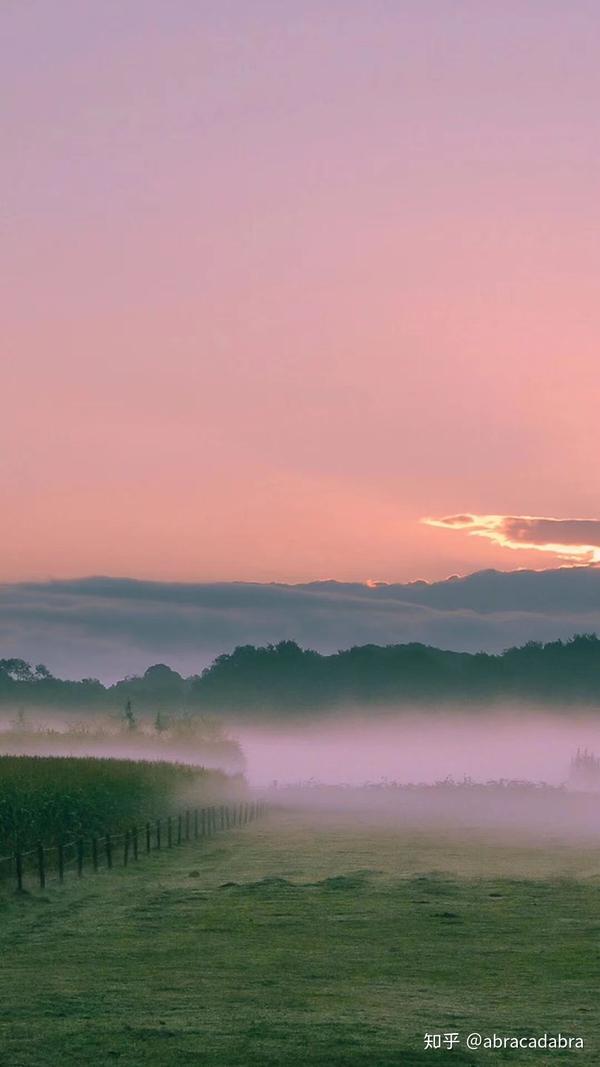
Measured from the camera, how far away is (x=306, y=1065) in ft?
56.7

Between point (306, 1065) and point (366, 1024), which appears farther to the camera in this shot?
point (366, 1024)

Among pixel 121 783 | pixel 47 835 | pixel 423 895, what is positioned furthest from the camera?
pixel 121 783

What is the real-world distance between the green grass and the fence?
68cm

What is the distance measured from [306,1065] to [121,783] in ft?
163

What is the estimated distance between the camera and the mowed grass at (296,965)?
18.4 meters

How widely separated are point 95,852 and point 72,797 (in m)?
10.3

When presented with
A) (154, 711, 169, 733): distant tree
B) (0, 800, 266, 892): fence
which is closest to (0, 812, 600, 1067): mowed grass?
→ (0, 800, 266, 892): fence

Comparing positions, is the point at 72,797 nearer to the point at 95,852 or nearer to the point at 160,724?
the point at 95,852

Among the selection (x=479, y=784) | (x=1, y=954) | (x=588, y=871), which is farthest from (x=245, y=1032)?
(x=479, y=784)

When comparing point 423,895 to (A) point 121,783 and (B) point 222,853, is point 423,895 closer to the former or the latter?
(B) point 222,853

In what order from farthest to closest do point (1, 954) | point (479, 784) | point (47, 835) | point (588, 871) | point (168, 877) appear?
point (479, 784) < point (47, 835) < point (588, 871) < point (168, 877) < point (1, 954)

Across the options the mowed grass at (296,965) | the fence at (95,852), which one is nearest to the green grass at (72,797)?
the fence at (95,852)

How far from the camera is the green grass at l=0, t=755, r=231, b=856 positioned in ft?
162

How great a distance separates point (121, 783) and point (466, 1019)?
47195 millimetres
